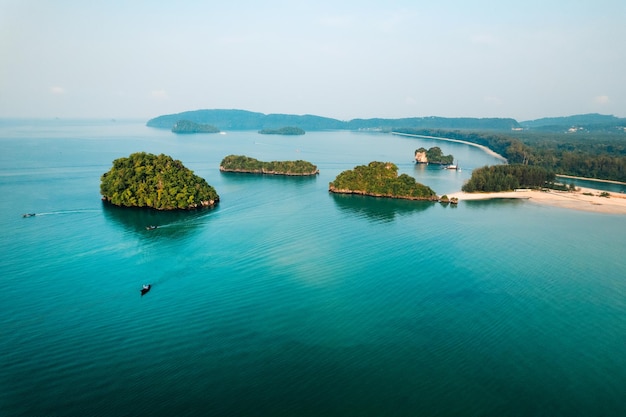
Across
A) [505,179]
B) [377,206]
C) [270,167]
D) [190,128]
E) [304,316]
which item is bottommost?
[304,316]

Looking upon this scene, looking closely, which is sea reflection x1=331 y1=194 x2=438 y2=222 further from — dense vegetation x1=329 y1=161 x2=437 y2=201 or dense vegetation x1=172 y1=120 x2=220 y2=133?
dense vegetation x1=172 y1=120 x2=220 y2=133

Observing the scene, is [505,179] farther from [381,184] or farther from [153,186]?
[153,186]

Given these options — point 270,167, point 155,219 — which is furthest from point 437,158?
point 155,219

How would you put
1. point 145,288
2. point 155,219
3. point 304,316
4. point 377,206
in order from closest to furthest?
point 304,316 → point 145,288 → point 155,219 → point 377,206

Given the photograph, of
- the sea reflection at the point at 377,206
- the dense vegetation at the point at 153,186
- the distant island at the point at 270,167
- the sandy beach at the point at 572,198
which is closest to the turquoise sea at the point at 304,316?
the dense vegetation at the point at 153,186

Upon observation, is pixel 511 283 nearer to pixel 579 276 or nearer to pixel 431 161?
pixel 579 276

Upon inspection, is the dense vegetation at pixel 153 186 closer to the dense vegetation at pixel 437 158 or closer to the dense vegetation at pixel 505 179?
the dense vegetation at pixel 505 179
